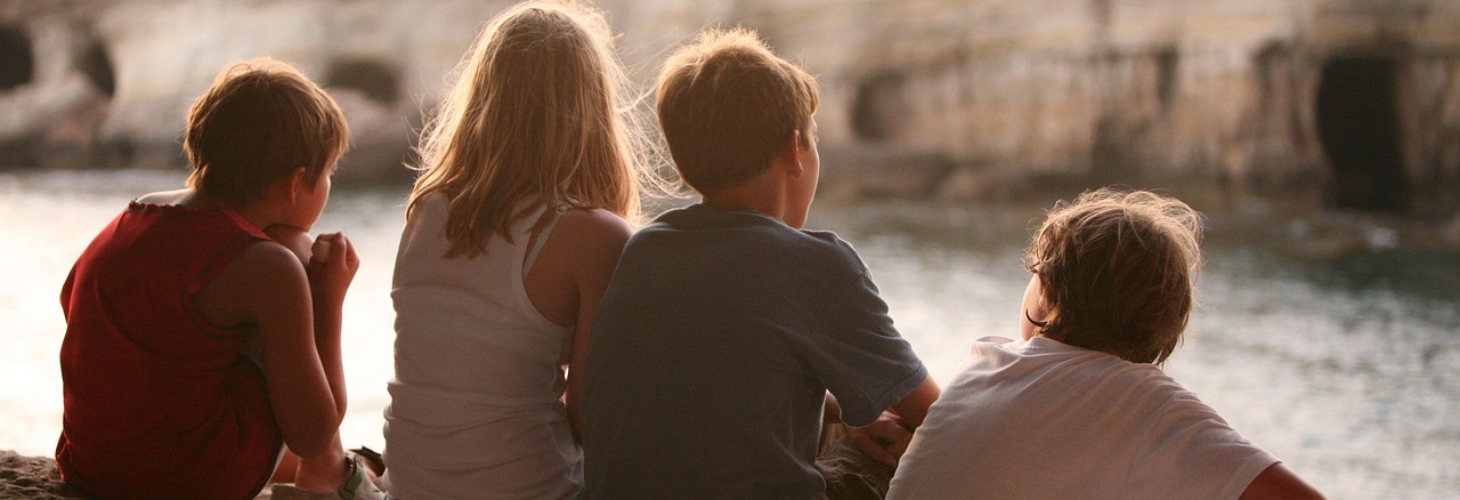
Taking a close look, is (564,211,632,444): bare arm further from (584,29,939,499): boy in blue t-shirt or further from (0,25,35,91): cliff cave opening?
(0,25,35,91): cliff cave opening

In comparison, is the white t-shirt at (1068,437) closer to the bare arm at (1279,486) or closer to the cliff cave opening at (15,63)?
the bare arm at (1279,486)

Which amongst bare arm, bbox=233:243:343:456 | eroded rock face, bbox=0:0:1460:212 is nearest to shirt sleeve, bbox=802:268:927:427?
bare arm, bbox=233:243:343:456

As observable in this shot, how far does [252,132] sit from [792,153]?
49 centimetres

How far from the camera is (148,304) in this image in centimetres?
107

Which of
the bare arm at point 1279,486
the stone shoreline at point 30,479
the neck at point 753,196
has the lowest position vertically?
the stone shoreline at point 30,479

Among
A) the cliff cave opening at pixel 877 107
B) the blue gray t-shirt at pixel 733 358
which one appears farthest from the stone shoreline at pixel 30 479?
the cliff cave opening at pixel 877 107

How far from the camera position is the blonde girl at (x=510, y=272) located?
3.43 feet

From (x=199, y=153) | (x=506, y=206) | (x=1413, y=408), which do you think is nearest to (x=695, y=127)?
(x=506, y=206)

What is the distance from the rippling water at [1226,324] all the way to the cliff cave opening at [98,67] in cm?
336

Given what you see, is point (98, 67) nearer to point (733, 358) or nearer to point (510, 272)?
point (510, 272)

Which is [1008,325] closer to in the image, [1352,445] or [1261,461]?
[1352,445]

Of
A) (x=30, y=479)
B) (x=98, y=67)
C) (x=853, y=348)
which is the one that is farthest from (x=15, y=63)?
(x=853, y=348)

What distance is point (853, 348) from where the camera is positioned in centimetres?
94

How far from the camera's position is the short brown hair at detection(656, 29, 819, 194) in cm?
100
